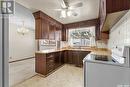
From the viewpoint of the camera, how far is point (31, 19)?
3.35 m

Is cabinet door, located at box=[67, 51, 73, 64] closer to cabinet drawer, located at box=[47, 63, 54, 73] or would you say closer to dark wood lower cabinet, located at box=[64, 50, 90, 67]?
dark wood lower cabinet, located at box=[64, 50, 90, 67]

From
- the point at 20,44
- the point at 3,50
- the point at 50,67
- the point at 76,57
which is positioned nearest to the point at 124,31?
the point at 3,50

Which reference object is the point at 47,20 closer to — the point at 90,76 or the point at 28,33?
the point at 28,33

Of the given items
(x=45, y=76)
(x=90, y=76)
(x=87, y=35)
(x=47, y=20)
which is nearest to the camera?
(x=90, y=76)

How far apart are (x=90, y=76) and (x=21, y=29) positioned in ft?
8.19

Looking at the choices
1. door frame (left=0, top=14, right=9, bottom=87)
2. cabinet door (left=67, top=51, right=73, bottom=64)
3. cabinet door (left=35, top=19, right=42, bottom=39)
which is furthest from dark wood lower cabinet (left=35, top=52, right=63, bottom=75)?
door frame (left=0, top=14, right=9, bottom=87)

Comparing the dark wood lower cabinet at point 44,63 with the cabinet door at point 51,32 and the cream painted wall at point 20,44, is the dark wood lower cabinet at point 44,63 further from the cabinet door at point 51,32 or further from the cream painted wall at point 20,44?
the cabinet door at point 51,32

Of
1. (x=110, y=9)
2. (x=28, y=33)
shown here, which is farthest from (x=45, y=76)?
(x=110, y=9)

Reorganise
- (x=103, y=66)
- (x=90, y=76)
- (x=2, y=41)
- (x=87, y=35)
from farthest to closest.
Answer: (x=87, y=35) → (x=90, y=76) → (x=103, y=66) → (x=2, y=41)

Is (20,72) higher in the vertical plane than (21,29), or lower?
lower

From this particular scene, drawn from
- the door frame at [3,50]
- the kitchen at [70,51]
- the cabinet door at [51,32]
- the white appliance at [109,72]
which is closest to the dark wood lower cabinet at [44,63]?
the kitchen at [70,51]

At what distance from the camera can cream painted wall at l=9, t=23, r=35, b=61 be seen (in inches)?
98.9

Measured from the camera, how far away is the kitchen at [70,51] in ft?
3.99

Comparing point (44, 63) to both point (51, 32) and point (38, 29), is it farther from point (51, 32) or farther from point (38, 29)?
point (51, 32)
